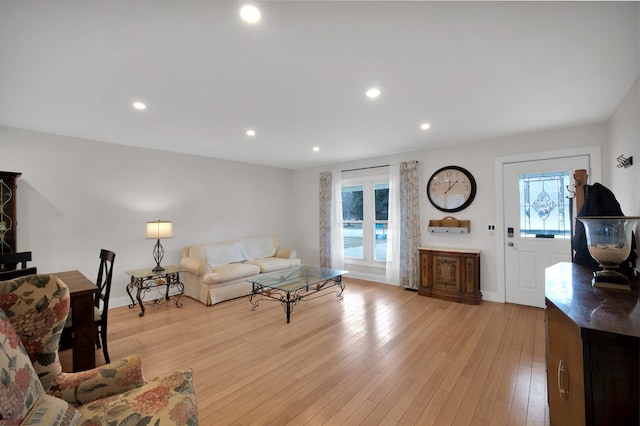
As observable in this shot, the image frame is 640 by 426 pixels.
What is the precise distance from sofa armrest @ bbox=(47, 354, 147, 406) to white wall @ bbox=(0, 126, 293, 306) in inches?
127

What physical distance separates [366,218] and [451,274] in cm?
196

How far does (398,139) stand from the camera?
4117 mm

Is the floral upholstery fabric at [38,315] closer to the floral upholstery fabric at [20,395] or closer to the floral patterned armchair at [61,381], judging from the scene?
the floral patterned armchair at [61,381]

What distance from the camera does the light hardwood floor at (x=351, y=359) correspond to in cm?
186

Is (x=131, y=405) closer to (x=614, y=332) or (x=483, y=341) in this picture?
(x=614, y=332)

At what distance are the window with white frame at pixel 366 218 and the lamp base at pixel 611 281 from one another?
11.7ft

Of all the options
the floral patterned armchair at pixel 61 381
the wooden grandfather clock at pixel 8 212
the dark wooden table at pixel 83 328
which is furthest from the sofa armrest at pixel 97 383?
the wooden grandfather clock at pixel 8 212

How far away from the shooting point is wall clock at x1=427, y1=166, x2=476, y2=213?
4.29m

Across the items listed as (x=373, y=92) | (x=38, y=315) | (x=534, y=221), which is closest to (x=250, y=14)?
(x=373, y=92)

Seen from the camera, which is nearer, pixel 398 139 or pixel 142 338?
pixel 142 338

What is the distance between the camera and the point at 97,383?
50.9 inches

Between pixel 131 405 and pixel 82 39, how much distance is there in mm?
2133

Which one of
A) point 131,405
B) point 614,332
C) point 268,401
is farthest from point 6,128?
point 614,332

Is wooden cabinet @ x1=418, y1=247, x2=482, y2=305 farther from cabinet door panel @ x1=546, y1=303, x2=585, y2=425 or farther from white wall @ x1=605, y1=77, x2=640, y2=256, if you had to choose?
cabinet door panel @ x1=546, y1=303, x2=585, y2=425
